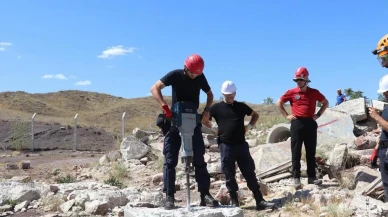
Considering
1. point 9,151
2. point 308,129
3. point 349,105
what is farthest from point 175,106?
point 9,151

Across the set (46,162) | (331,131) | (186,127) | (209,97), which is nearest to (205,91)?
(209,97)

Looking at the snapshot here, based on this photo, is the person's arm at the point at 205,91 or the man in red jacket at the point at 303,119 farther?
the man in red jacket at the point at 303,119

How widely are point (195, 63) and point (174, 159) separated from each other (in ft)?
3.74

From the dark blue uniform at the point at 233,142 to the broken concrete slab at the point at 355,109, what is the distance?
263 inches

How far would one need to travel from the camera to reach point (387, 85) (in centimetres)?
452

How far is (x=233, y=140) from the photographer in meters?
6.28

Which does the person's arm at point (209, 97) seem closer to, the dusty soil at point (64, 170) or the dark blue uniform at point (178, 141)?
the dark blue uniform at point (178, 141)

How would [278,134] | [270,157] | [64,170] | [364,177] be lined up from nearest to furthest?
1. [364,177]
2. [270,157]
3. [64,170]
4. [278,134]

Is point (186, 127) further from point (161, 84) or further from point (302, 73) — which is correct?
point (302, 73)

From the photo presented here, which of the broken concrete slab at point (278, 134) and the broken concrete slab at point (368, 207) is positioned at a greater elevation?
the broken concrete slab at point (278, 134)

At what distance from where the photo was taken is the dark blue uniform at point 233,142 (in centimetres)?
625

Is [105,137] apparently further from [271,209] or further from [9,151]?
[271,209]

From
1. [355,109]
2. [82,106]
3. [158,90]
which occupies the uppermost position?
[82,106]

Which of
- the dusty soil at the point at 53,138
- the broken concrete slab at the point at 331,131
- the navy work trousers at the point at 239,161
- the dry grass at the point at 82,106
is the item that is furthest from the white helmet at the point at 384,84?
the dry grass at the point at 82,106
